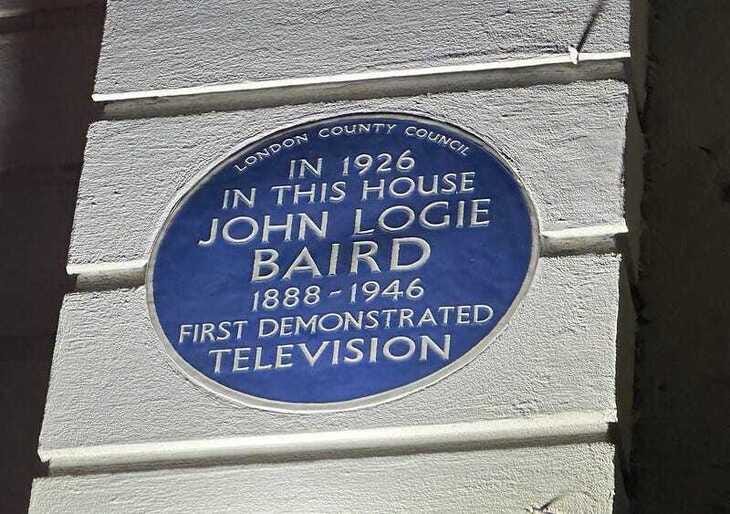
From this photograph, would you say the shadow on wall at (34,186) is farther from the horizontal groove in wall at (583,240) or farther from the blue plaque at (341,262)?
the horizontal groove in wall at (583,240)

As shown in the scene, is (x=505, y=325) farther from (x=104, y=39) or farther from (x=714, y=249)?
(x=104, y=39)

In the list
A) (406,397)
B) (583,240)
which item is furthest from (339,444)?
(583,240)

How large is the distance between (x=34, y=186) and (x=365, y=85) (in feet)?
4.44

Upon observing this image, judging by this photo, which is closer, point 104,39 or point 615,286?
point 615,286

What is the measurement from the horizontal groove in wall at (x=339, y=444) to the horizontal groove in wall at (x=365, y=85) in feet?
3.09

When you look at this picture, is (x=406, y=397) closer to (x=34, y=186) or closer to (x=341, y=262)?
(x=341, y=262)

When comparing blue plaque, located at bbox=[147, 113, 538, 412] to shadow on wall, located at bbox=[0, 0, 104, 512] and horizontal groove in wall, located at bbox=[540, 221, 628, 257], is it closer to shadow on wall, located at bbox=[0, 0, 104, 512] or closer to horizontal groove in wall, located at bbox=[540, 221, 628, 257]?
horizontal groove in wall, located at bbox=[540, 221, 628, 257]

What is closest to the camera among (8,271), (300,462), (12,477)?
(300,462)

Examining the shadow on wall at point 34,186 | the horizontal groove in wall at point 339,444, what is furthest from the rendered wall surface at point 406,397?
the shadow on wall at point 34,186

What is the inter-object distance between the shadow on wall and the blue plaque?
2.68 ft

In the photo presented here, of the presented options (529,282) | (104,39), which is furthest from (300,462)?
(104,39)

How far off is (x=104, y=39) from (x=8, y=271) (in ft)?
2.86

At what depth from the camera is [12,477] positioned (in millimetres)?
5039

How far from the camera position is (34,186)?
550 centimetres
